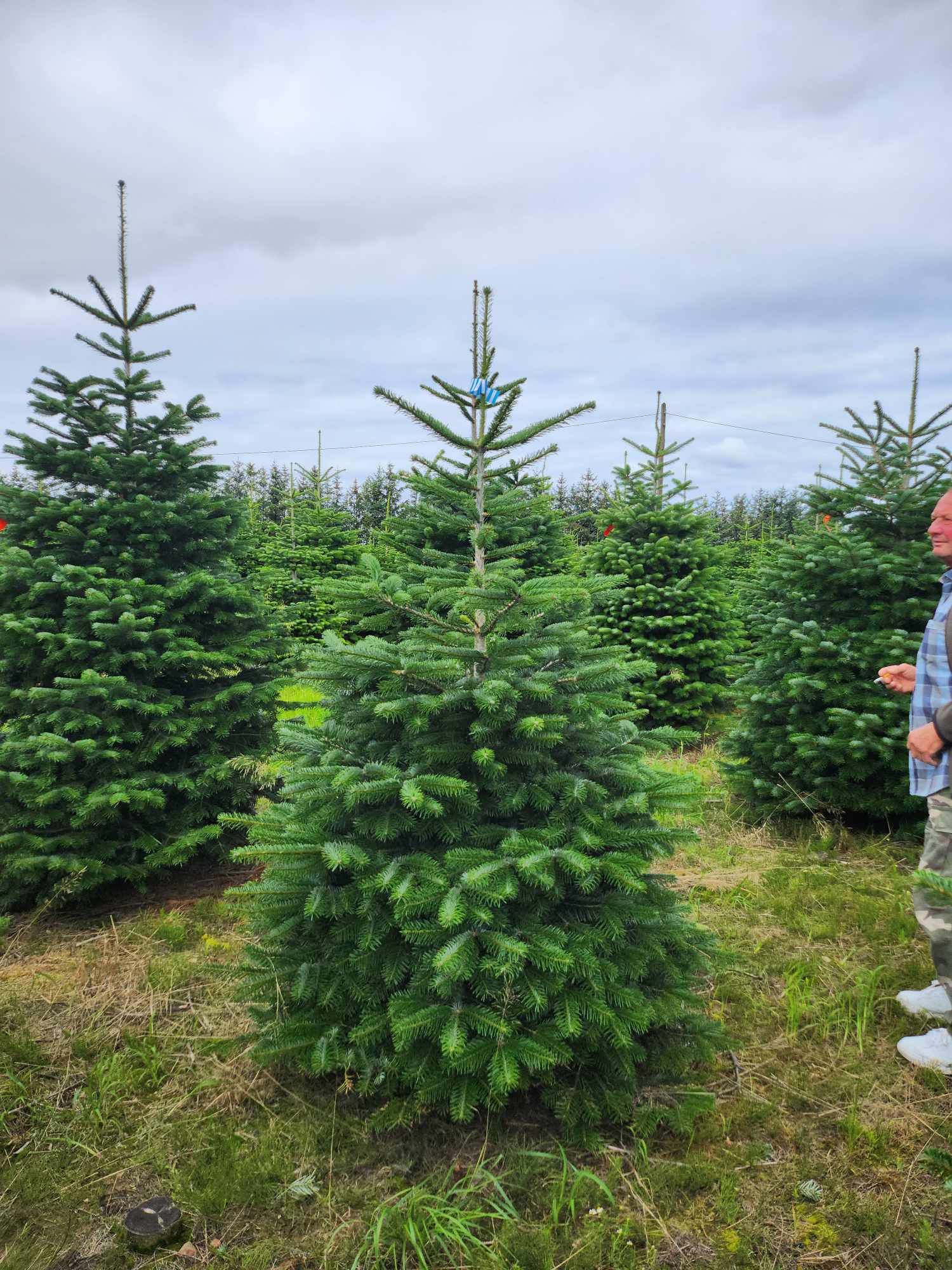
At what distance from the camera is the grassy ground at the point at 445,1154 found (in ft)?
6.88

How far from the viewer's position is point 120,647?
4.31 m

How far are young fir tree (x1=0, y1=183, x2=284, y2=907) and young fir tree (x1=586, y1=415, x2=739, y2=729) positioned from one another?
4306 millimetres

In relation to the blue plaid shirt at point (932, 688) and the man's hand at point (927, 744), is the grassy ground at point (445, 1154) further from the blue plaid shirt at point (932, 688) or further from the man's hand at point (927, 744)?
the man's hand at point (927, 744)

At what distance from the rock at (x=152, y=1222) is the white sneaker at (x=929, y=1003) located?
9.42 feet

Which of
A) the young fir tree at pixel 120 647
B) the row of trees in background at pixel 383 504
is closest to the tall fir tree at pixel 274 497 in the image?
the row of trees in background at pixel 383 504

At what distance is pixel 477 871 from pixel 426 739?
0.51m

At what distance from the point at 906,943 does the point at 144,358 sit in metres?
5.54

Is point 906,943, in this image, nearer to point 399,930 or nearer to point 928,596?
point 928,596

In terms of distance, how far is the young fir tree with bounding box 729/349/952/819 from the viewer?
4.91m

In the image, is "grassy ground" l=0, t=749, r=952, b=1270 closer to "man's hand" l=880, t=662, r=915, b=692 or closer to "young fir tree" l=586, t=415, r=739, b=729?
"man's hand" l=880, t=662, r=915, b=692

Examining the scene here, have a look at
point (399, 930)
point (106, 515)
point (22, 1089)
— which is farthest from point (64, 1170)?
point (106, 515)

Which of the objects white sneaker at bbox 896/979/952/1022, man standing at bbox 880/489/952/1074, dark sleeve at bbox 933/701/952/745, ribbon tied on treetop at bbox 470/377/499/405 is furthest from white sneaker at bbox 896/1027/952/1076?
ribbon tied on treetop at bbox 470/377/499/405

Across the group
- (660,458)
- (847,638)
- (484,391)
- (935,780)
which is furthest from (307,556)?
(935,780)

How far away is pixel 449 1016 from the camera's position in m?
2.29
